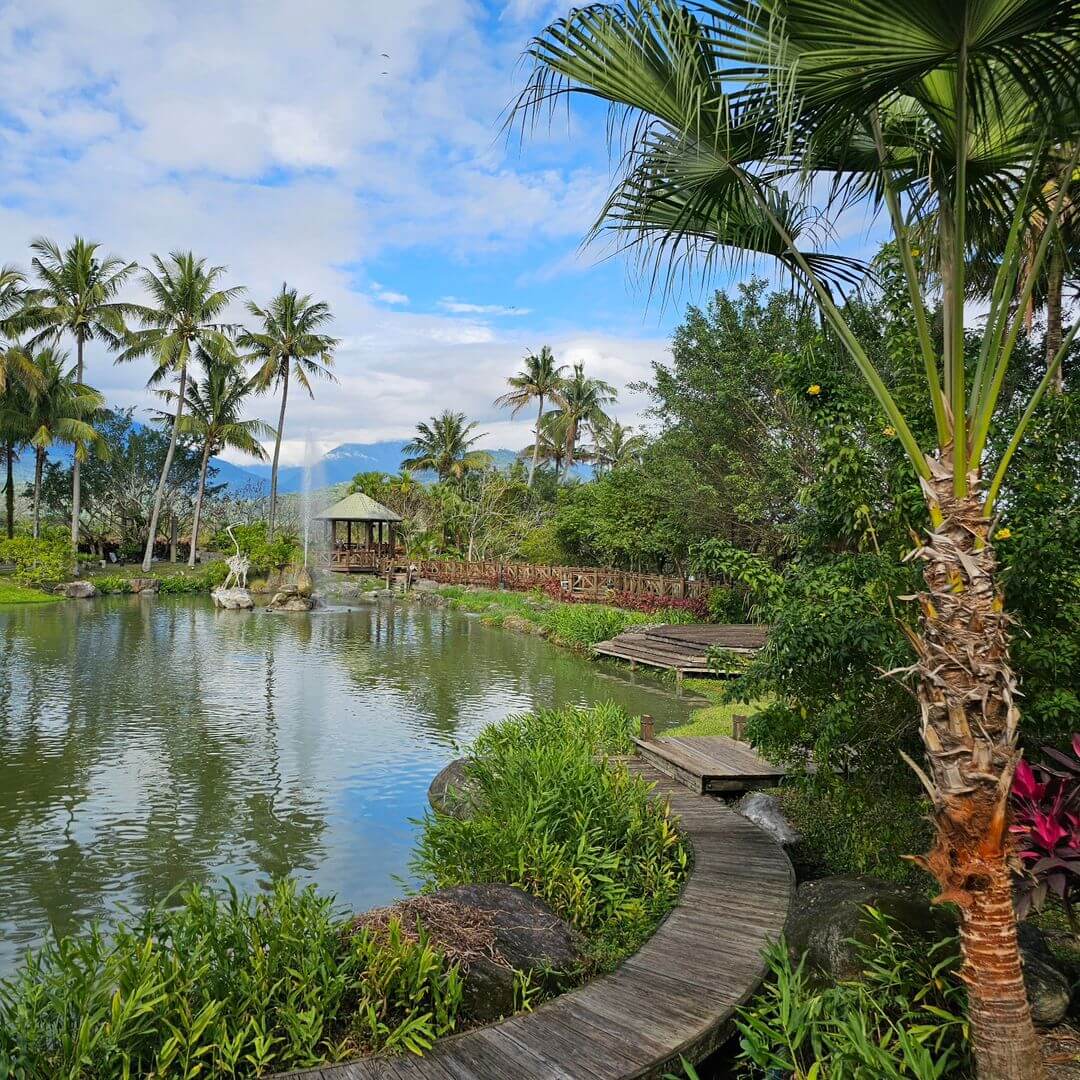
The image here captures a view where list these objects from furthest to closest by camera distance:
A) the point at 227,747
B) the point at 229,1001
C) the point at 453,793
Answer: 1. the point at 227,747
2. the point at 453,793
3. the point at 229,1001

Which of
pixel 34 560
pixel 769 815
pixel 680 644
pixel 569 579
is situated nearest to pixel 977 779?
pixel 769 815

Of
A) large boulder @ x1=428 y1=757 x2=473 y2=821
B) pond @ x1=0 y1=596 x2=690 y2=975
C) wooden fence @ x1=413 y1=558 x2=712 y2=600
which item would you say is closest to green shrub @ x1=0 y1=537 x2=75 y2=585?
pond @ x1=0 y1=596 x2=690 y2=975

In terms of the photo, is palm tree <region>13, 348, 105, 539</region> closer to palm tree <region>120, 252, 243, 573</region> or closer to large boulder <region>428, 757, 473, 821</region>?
palm tree <region>120, 252, 243, 573</region>

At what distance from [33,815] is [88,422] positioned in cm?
3403

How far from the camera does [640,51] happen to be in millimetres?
3564

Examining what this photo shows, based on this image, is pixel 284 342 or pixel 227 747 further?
pixel 284 342

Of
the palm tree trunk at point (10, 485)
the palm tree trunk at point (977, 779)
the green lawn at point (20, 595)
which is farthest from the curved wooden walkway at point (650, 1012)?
the palm tree trunk at point (10, 485)

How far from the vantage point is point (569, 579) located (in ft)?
99.7

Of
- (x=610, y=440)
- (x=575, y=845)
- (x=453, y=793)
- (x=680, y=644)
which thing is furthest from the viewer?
(x=610, y=440)

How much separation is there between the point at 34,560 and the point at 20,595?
8.21ft

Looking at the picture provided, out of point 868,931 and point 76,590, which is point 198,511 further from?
point 868,931

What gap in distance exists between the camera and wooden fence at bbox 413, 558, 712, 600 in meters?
24.9

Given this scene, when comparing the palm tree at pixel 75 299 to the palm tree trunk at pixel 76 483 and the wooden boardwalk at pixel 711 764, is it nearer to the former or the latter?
the palm tree trunk at pixel 76 483

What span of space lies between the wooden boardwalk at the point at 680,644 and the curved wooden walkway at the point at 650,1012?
34.6 ft
